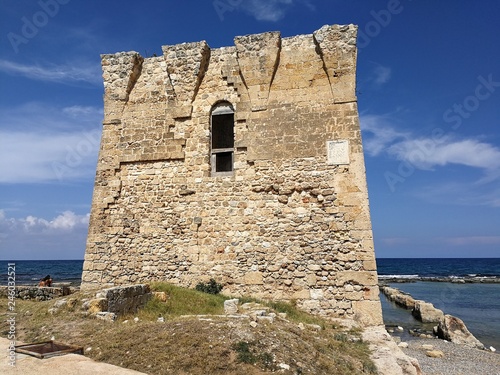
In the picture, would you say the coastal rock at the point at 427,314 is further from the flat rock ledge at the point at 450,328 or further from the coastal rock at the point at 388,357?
the coastal rock at the point at 388,357

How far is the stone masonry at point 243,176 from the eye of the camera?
9.39m

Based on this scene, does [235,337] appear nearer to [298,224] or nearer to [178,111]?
[298,224]

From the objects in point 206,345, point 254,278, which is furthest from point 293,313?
point 206,345

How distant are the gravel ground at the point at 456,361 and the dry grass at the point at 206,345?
2557 millimetres

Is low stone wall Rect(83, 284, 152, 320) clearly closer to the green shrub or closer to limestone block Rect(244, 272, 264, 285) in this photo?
the green shrub

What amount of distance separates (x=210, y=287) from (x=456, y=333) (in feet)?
25.3

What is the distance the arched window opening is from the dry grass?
5.17 m

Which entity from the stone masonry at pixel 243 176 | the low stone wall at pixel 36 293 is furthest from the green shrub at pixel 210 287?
the low stone wall at pixel 36 293

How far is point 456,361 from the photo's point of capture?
9.03 metres

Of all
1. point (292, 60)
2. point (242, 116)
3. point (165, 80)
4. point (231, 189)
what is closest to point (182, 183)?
point (231, 189)

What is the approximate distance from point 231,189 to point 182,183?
4.73 feet

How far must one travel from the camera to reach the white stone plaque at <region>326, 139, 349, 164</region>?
31.6ft

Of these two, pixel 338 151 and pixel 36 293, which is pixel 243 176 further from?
pixel 36 293

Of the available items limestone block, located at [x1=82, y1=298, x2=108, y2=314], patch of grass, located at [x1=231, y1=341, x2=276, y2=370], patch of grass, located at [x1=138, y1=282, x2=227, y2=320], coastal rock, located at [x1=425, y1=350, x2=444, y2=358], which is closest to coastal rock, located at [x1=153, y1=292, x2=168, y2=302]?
patch of grass, located at [x1=138, y1=282, x2=227, y2=320]
